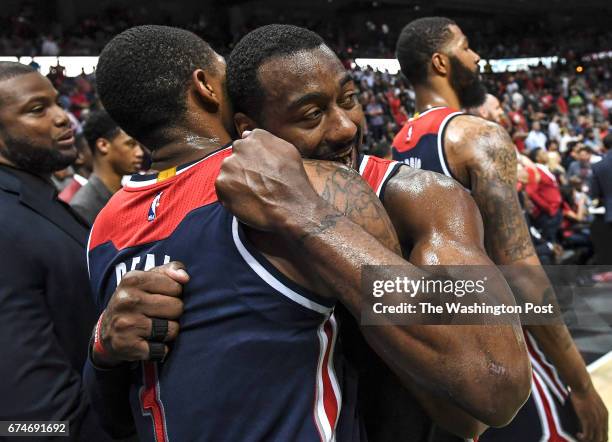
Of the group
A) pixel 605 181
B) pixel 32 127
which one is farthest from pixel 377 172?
pixel 605 181

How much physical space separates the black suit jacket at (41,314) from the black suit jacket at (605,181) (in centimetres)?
549

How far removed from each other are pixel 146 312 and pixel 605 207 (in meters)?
6.06

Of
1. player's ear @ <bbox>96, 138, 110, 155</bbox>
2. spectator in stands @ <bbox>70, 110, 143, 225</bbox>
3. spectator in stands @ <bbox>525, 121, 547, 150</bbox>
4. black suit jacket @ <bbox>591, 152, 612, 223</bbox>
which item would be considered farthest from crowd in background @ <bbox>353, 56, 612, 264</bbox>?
player's ear @ <bbox>96, 138, 110, 155</bbox>

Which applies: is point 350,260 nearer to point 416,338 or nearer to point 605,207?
point 416,338

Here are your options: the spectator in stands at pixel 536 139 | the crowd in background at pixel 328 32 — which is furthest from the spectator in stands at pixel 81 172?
the spectator in stands at pixel 536 139

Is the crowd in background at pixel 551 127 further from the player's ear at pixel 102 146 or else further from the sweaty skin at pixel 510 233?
the player's ear at pixel 102 146

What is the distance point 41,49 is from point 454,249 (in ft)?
51.6

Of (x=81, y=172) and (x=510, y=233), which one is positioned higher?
(x=510, y=233)

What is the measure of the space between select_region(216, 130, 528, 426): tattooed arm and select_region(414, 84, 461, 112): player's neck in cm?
166

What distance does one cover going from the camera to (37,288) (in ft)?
6.10

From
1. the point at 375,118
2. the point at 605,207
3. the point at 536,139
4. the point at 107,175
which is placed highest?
the point at 107,175

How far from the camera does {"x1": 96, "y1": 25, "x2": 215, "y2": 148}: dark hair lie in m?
1.33

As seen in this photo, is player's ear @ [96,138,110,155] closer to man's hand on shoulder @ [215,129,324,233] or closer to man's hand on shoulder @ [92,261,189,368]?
man's hand on shoulder @ [92,261,189,368]

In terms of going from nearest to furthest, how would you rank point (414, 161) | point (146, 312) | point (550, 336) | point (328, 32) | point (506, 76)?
point (146, 312) → point (550, 336) → point (414, 161) → point (506, 76) → point (328, 32)
